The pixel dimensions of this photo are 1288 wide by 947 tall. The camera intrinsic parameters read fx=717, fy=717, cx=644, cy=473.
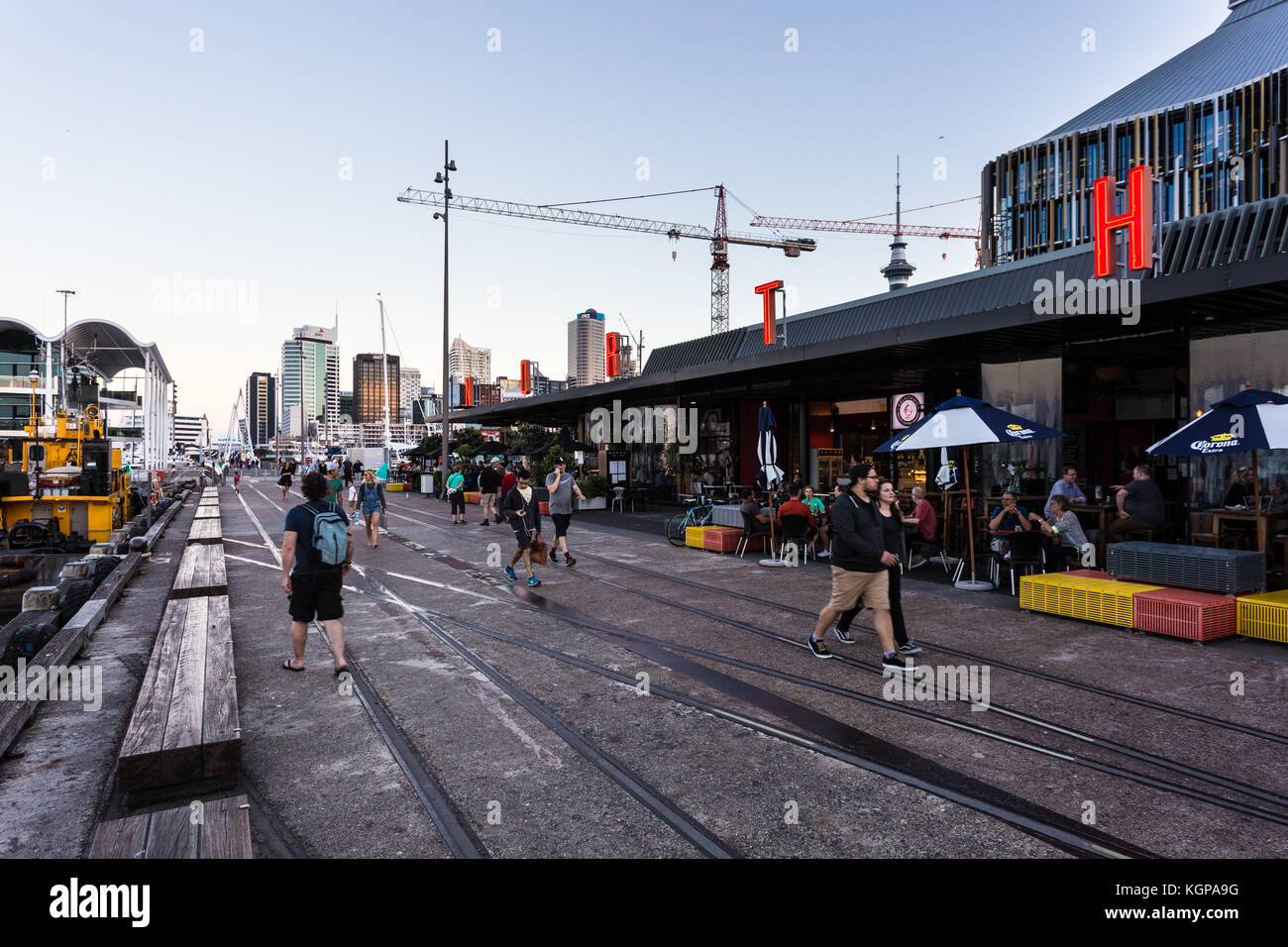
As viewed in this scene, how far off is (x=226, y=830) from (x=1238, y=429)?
10235 millimetres

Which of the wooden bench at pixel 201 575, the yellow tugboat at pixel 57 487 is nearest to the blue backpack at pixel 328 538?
the wooden bench at pixel 201 575

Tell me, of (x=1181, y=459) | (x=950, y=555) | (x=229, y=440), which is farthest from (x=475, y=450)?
(x=229, y=440)

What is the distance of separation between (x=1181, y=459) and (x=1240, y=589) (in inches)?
225

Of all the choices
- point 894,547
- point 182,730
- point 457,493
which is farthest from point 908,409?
point 182,730

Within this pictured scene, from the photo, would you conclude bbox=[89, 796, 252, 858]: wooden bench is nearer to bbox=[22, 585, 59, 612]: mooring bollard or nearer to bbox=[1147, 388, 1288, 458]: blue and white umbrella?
bbox=[22, 585, 59, 612]: mooring bollard

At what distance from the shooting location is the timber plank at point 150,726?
4.03 m

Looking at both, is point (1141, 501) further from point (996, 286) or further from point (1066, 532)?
point (996, 286)

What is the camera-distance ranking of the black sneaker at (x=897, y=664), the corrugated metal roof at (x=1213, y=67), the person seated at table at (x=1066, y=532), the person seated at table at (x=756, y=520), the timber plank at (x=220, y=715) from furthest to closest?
the corrugated metal roof at (x=1213, y=67), the person seated at table at (x=756, y=520), the person seated at table at (x=1066, y=532), the black sneaker at (x=897, y=664), the timber plank at (x=220, y=715)

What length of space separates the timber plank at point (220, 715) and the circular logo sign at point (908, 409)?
18255mm

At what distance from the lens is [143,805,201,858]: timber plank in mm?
3064

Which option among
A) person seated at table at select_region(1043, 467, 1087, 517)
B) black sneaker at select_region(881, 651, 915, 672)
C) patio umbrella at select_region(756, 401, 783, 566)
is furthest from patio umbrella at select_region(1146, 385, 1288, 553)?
patio umbrella at select_region(756, 401, 783, 566)

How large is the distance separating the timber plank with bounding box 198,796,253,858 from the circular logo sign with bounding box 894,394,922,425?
19578 mm

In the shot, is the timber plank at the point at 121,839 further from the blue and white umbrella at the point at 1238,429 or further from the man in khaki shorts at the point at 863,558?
the blue and white umbrella at the point at 1238,429
